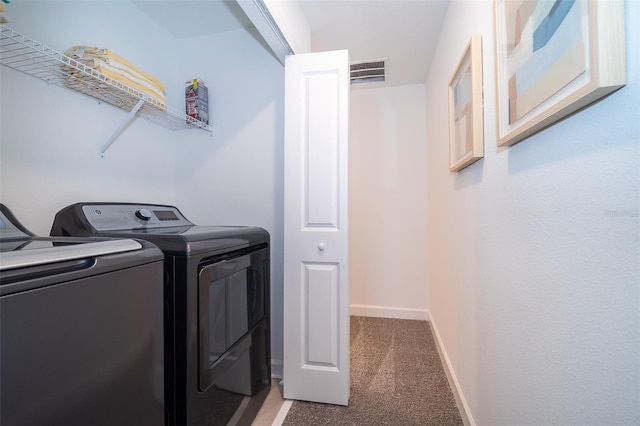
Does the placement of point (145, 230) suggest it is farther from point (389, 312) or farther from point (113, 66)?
point (389, 312)

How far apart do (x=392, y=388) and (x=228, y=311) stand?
1.23m

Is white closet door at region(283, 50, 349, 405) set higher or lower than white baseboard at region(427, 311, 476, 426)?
higher

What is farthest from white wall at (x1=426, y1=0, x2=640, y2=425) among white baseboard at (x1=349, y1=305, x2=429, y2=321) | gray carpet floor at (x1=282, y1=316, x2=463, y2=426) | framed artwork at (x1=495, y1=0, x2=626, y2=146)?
white baseboard at (x1=349, y1=305, x2=429, y2=321)

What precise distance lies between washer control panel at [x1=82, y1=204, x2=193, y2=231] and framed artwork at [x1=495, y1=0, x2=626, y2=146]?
1658 mm

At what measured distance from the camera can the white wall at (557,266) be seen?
51 cm

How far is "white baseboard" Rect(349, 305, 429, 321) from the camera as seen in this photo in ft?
9.18

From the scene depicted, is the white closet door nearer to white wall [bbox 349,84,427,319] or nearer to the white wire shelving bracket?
the white wire shelving bracket

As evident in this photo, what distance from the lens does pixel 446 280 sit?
→ 1.90 metres

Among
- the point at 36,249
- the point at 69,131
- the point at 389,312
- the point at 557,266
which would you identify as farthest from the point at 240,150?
the point at 389,312

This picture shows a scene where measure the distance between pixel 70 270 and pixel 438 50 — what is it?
259 centimetres

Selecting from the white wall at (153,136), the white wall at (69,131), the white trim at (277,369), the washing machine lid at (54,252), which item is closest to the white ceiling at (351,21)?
the white wall at (153,136)

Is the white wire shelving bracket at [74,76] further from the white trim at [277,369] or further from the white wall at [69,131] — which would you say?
the white trim at [277,369]

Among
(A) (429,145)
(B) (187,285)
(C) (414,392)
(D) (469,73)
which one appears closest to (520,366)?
(C) (414,392)

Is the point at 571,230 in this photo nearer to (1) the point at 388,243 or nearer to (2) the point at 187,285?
(2) the point at 187,285
